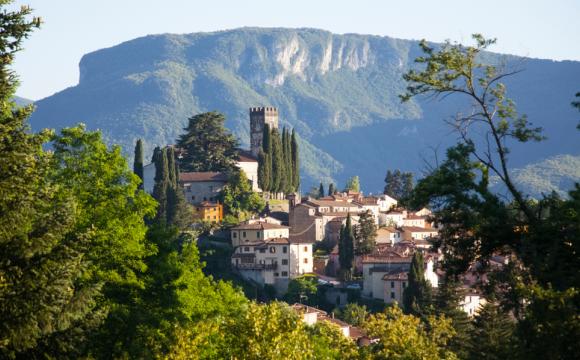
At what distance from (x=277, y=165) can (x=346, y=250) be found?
63.5ft

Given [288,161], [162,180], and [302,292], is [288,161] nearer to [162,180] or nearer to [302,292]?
[162,180]

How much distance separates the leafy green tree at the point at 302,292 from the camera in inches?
4446

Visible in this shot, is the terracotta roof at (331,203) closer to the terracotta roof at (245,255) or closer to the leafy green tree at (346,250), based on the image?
the leafy green tree at (346,250)

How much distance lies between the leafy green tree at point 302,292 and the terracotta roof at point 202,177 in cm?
2025

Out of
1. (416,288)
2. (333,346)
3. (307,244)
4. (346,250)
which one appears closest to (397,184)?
(307,244)

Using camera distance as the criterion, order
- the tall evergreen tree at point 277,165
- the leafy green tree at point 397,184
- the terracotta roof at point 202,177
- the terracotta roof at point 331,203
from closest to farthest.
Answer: the terracotta roof at point 202,177 → the tall evergreen tree at point 277,165 → the terracotta roof at point 331,203 → the leafy green tree at point 397,184

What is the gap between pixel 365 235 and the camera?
12412cm

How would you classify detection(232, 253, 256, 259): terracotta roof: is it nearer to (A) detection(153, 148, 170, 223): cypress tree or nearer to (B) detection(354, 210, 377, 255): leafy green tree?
(A) detection(153, 148, 170, 223): cypress tree

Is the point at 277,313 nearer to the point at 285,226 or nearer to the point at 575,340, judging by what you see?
the point at 575,340

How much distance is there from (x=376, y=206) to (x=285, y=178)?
16.1 m

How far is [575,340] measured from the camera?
72.0ft

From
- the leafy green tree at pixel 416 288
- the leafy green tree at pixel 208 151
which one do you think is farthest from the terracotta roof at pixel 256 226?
the leafy green tree at pixel 416 288

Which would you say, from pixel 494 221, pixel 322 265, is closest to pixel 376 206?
pixel 322 265

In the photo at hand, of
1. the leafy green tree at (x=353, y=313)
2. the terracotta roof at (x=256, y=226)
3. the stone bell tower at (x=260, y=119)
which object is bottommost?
the leafy green tree at (x=353, y=313)
